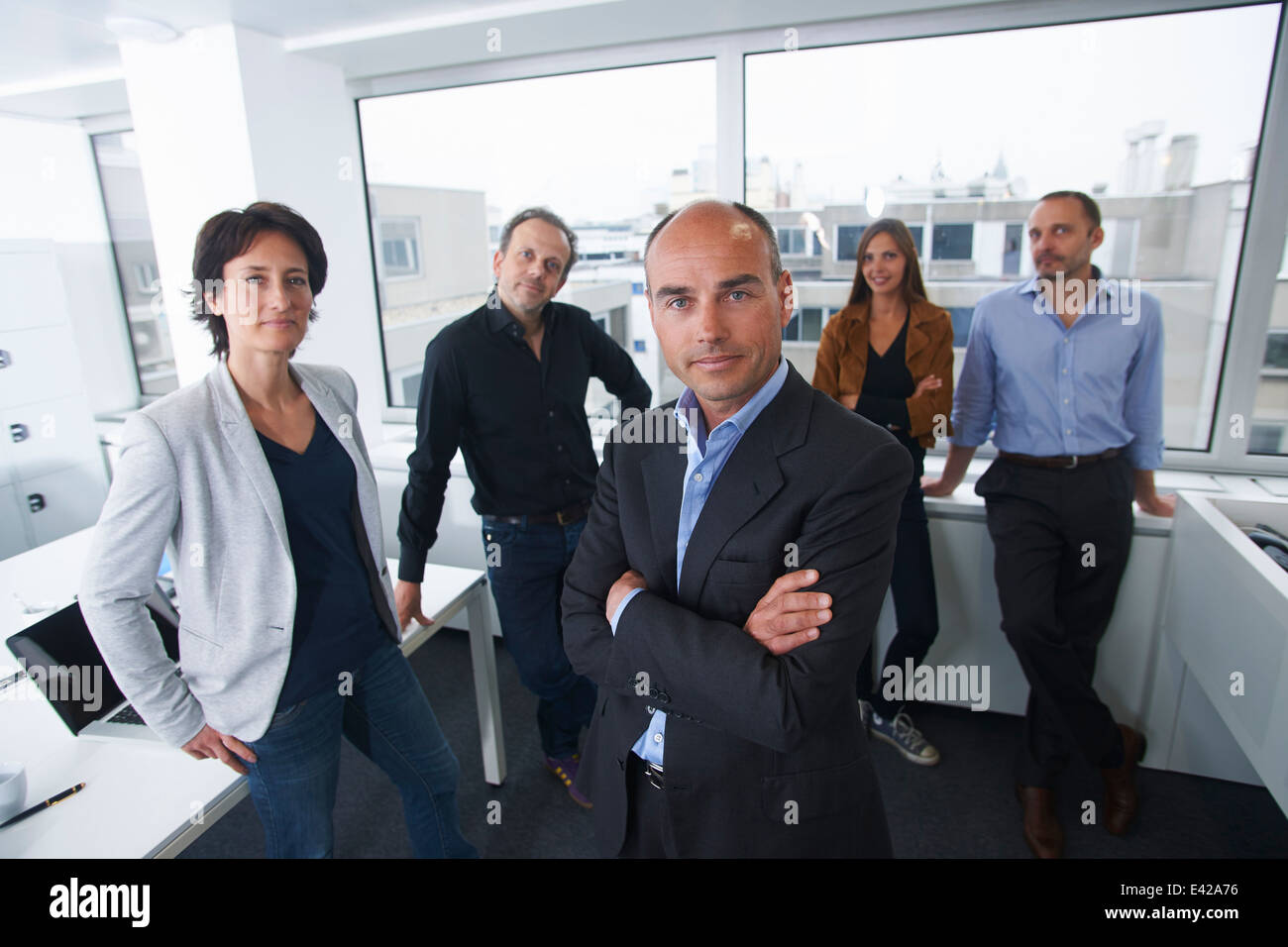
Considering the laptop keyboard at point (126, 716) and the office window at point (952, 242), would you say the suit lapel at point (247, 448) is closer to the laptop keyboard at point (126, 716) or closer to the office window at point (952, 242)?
the laptop keyboard at point (126, 716)

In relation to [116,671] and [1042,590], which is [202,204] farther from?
[1042,590]

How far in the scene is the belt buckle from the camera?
4.18 feet

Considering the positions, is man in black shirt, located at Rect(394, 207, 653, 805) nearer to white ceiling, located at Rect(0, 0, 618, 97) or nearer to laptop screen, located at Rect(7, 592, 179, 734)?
laptop screen, located at Rect(7, 592, 179, 734)

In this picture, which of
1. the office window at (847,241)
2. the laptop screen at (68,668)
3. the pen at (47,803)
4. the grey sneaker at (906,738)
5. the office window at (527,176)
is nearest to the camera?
the pen at (47,803)

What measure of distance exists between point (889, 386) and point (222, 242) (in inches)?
77.4

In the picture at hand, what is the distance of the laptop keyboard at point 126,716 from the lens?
72.3 inches

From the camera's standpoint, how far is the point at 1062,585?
2363 millimetres

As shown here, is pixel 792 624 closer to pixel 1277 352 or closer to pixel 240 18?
pixel 1277 352

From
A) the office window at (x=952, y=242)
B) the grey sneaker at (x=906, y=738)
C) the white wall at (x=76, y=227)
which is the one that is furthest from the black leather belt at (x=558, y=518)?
the white wall at (x=76, y=227)

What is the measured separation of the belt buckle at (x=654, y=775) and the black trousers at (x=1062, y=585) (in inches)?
60.8

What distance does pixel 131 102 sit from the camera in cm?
305

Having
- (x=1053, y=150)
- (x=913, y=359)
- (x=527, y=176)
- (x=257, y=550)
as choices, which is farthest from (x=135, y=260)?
(x=1053, y=150)
